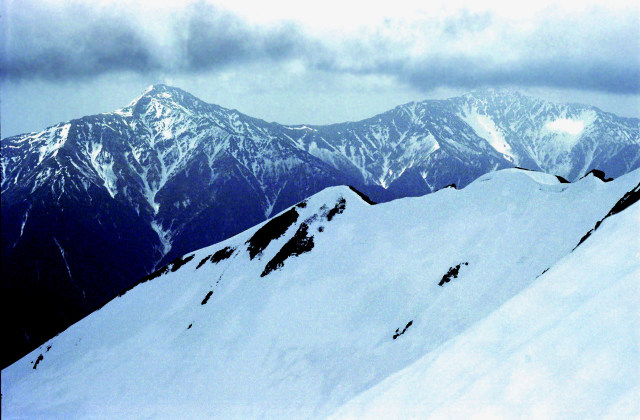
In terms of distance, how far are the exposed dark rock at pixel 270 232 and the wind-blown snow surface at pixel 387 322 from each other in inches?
19.4

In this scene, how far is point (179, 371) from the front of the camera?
50344 millimetres

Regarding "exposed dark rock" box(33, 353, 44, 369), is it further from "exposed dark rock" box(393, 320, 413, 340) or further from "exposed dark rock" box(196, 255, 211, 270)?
"exposed dark rock" box(393, 320, 413, 340)

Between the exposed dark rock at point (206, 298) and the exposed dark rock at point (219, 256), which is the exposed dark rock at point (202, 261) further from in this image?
the exposed dark rock at point (206, 298)

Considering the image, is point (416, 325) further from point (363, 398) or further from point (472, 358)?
point (472, 358)

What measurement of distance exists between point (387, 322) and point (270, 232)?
3750cm

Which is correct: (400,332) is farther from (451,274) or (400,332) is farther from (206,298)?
(206,298)

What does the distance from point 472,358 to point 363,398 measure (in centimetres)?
592

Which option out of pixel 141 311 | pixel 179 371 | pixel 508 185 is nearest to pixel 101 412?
pixel 179 371

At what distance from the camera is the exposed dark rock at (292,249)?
63.6m

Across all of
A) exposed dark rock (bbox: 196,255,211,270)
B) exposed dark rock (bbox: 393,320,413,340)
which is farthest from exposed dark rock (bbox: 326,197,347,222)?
exposed dark rock (bbox: 393,320,413,340)

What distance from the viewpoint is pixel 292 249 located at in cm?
6544

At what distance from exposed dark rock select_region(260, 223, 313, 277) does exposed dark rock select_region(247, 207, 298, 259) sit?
546 cm

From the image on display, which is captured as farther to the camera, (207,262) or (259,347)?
(207,262)

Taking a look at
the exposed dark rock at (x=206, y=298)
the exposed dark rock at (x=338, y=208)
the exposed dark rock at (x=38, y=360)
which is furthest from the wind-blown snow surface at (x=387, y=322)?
the exposed dark rock at (x=206, y=298)
